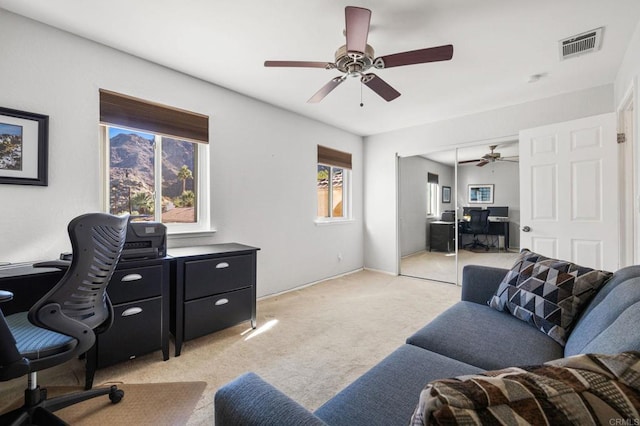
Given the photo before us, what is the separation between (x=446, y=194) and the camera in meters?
4.80

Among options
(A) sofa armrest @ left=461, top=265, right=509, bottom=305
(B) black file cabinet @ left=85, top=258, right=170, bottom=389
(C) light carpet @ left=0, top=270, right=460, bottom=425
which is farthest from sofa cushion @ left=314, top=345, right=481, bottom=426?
(B) black file cabinet @ left=85, top=258, right=170, bottom=389

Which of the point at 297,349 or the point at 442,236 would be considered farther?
the point at 442,236

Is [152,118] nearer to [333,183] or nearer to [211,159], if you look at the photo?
[211,159]

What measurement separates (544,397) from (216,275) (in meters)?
2.32

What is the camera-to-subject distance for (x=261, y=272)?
3479 millimetres

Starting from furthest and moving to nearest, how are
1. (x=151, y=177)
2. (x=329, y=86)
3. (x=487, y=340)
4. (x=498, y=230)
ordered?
(x=498, y=230)
(x=151, y=177)
(x=329, y=86)
(x=487, y=340)

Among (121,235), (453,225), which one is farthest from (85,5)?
(453,225)

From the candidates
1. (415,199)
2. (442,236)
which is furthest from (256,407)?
(442,236)

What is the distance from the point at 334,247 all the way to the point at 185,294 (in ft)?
8.79

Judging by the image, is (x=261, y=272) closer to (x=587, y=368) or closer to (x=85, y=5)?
(x=85, y=5)

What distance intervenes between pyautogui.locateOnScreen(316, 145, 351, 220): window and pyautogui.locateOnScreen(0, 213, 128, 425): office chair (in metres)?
3.09

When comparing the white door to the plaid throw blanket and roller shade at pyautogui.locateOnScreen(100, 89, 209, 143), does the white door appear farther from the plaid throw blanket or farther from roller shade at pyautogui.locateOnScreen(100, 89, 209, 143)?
roller shade at pyautogui.locateOnScreen(100, 89, 209, 143)

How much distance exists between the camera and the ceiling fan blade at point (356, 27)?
1.55 meters

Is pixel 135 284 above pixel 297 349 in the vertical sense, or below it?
above
